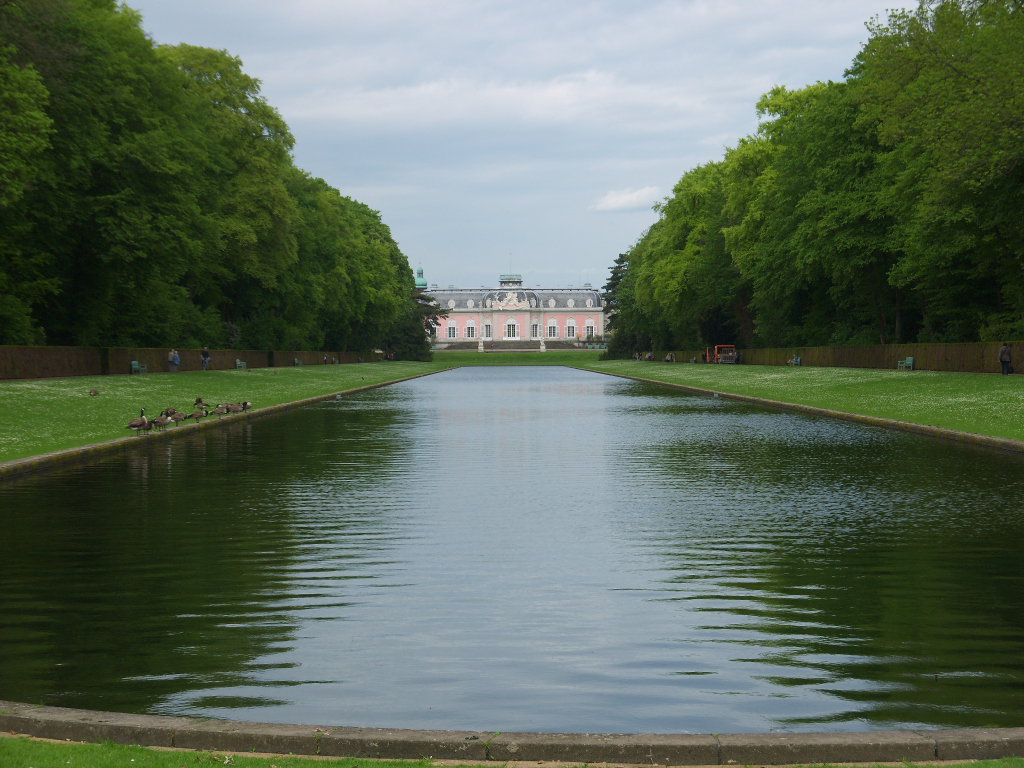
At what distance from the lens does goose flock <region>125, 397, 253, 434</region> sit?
21953 millimetres

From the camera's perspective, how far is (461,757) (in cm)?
464

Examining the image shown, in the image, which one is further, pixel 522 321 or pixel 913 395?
pixel 522 321

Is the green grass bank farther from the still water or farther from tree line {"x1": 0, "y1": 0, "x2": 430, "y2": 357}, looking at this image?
the still water

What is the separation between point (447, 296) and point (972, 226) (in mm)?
159188

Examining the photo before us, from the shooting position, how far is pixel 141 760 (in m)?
4.55

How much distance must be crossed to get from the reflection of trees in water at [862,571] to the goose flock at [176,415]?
10691mm

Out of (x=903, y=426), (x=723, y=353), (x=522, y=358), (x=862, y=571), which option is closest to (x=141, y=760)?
(x=862, y=571)

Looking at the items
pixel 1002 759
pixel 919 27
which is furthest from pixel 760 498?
pixel 919 27

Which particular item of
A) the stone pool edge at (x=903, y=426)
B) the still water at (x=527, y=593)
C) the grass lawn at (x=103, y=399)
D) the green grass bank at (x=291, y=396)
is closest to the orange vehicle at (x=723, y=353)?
the green grass bank at (x=291, y=396)

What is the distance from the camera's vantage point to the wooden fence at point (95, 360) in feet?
119

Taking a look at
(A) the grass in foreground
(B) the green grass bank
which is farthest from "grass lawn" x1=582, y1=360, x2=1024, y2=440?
(A) the grass in foreground

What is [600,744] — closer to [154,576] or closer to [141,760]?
[141,760]

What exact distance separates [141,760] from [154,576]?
4.41 metres

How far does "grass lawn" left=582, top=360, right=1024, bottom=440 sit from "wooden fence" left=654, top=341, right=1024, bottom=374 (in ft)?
6.28
